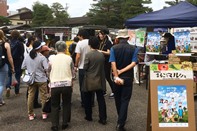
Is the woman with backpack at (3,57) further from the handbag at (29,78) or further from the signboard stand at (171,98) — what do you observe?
the signboard stand at (171,98)

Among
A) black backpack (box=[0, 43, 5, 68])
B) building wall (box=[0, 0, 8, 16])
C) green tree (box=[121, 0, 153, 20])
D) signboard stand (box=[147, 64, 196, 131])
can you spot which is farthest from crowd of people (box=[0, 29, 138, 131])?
building wall (box=[0, 0, 8, 16])

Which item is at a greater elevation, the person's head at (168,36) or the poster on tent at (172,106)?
the person's head at (168,36)

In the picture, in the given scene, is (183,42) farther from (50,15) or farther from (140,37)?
(50,15)

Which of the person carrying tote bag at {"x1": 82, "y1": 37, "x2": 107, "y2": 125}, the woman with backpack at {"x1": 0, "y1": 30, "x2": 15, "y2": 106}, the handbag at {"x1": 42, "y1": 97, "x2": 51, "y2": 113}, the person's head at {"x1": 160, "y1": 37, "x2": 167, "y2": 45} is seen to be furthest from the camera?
the person's head at {"x1": 160, "y1": 37, "x2": 167, "y2": 45}

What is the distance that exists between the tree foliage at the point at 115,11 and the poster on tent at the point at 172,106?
32351 millimetres

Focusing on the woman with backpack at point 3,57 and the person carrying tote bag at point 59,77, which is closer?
the person carrying tote bag at point 59,77

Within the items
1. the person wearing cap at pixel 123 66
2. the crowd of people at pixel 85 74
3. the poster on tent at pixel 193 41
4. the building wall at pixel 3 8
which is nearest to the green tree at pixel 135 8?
the poster on tent at pixel 193 41

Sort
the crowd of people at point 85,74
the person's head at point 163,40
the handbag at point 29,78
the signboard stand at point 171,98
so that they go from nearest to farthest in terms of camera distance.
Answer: the signboard stand at point 171,98, the crowd of people at point 85,74, the handbag at point 29,78, the person's head at point 163,40

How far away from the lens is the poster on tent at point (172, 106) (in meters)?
4.12

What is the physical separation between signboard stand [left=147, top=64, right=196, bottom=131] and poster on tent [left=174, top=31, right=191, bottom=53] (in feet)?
10.6

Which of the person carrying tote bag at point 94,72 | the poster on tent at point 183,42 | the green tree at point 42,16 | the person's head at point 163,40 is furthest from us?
the green tree at point 42,16

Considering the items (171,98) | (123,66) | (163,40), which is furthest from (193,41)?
(171,98)

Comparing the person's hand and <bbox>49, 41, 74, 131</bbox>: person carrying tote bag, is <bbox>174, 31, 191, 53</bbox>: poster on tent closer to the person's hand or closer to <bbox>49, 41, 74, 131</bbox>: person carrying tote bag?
the person's hand

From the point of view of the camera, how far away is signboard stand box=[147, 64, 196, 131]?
13.5 ft
